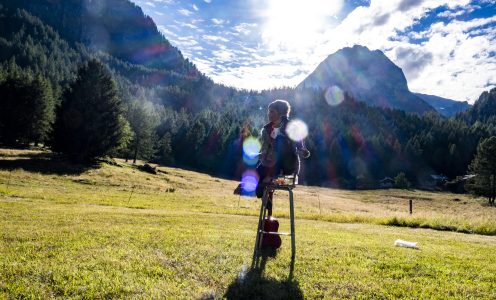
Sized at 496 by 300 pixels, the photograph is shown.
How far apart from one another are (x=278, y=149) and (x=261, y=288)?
9.26 feet

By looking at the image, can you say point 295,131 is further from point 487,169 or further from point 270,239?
point 487,169

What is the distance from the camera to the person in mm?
7242

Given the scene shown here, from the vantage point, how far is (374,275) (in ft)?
21.5

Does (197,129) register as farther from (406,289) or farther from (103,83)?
(406,289)

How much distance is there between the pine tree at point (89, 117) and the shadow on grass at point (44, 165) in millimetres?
3253

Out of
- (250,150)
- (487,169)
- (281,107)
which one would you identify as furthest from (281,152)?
(250,150)

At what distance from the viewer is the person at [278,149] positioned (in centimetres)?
724

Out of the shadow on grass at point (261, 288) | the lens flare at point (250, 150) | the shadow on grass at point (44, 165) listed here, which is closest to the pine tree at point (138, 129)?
the shadow on grass at point (44, 165)

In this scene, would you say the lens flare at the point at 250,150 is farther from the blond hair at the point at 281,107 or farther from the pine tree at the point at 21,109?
the blond hair at the point at 281,107

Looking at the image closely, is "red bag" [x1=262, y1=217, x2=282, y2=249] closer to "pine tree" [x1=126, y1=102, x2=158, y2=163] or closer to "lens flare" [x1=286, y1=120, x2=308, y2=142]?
"lens flare" [x1=286, y1=120, x2=308, y2=142]

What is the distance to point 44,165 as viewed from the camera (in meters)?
50.8

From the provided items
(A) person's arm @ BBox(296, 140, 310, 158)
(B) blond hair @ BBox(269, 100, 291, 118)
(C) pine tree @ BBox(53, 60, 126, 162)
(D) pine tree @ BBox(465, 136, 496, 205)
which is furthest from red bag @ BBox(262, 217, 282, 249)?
(D) pine tree @ BBox(465, 136, 496, 205)

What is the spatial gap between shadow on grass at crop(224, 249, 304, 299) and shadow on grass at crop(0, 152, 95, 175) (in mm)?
48758

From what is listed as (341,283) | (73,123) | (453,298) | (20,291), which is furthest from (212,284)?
(73,123)
